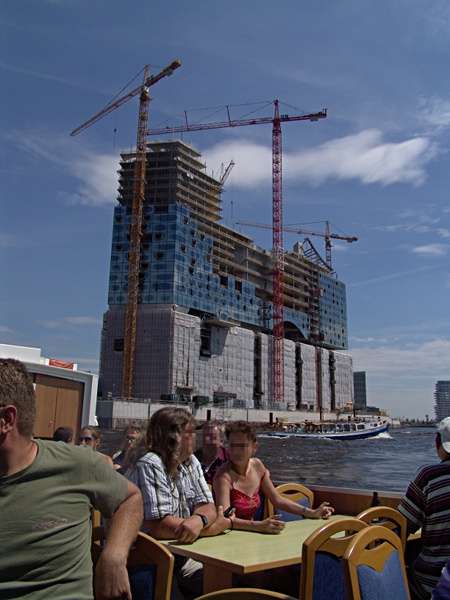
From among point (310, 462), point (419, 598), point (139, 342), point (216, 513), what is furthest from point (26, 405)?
point (139, 342)

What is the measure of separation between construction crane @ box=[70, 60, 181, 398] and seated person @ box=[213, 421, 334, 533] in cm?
5624

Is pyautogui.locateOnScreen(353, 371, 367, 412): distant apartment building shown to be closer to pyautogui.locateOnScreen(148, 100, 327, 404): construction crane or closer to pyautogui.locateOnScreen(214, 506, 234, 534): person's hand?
pyautogui.locateOnScreen(148, 100, 327, 404): construction crane

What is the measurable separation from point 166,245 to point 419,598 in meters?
61.5

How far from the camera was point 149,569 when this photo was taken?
2.39m

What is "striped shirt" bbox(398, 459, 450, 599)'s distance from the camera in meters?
2.89

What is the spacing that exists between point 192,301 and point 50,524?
2436 inches

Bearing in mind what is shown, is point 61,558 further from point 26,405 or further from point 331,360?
point 331,360

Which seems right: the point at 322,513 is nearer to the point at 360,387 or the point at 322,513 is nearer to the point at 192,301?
the point at 192,301

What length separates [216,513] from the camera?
3.53m

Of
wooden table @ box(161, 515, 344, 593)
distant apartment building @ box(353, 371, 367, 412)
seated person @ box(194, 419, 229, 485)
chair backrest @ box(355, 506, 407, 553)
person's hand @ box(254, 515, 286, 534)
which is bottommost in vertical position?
wooden table @ box(161, 515, 344, 593)

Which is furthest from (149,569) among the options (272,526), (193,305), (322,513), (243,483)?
(193,305)

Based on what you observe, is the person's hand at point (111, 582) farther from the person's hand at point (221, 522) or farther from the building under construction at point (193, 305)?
the building under construction at point (193, 305)

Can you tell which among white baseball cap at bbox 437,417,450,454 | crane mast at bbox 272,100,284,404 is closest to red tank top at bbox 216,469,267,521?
white baseball cap at bbox 437,417,450,454

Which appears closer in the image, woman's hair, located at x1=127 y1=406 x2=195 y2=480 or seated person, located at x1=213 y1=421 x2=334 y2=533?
woman's hair, located at x1=127 y1=406 x2=195 y2=480
